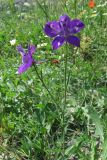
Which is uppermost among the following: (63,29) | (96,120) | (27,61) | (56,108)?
(63,29)

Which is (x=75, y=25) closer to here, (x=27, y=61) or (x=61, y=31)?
(x=61, y=31)

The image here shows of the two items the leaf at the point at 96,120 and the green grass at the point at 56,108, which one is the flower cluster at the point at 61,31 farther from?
the leaf at the point at 96,120

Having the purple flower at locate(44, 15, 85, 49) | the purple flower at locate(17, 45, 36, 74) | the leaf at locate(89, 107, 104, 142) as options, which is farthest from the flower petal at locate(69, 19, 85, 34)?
the leaf at locate(89, 107, 104, 142)

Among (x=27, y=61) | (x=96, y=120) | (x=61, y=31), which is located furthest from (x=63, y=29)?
(x=96, y=120)

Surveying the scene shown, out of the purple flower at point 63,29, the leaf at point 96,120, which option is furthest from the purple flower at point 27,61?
the leaf at point 96,120

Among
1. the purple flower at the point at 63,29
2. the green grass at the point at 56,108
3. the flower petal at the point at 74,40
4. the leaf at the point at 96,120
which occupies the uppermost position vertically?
the purple flower at the point at 63,29

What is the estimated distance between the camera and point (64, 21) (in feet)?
Result: 6.13

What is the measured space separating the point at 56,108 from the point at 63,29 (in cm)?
64

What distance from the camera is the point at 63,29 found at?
187 centimetres

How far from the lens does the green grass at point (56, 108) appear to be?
2109 millimetres

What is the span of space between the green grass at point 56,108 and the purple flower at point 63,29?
0.67 feet

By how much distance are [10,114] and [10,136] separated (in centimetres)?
15

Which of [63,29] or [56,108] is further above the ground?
[63,29]

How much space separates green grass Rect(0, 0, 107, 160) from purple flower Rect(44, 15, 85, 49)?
20 cm
